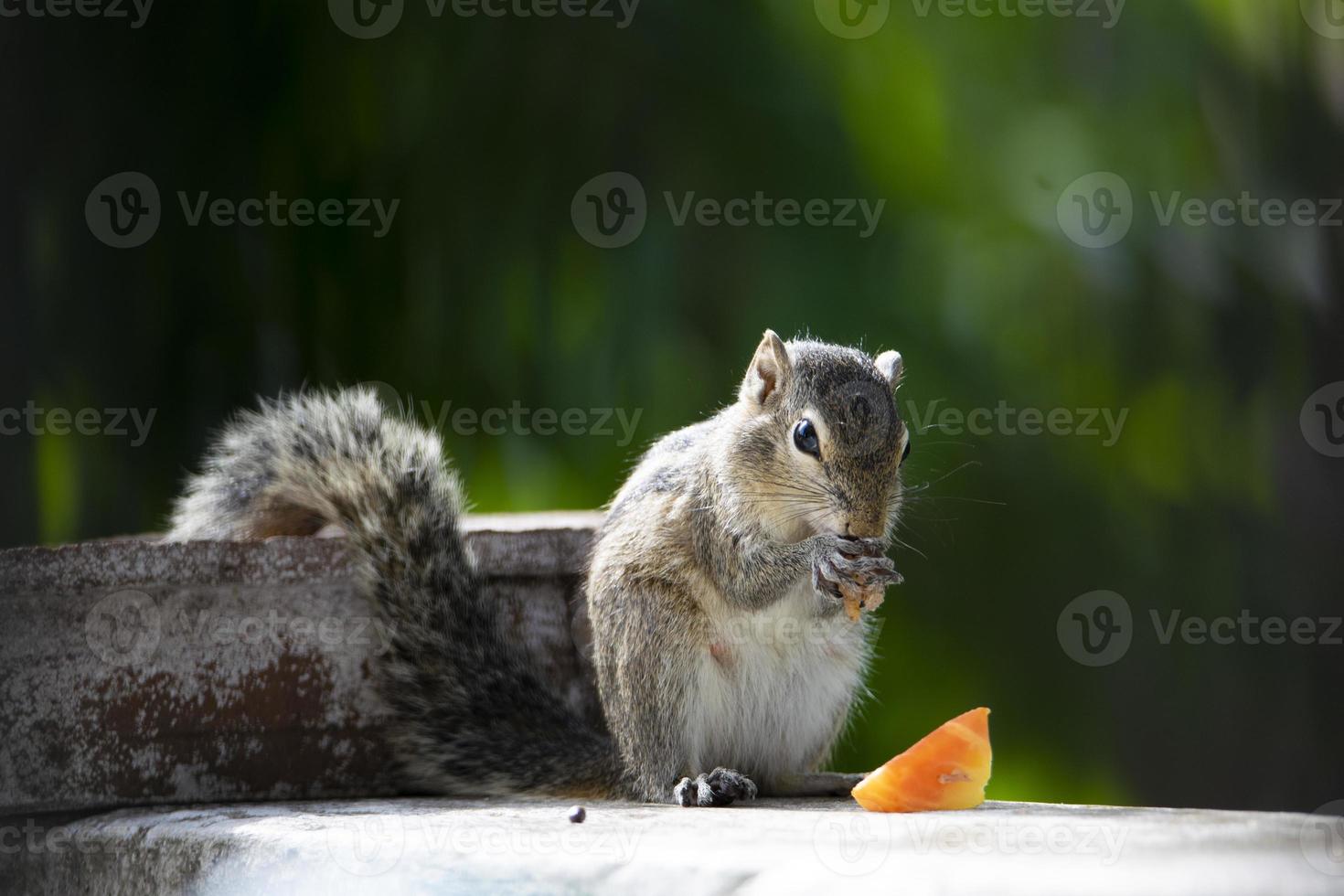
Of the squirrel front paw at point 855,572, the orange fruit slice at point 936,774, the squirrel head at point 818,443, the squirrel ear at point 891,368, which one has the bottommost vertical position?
the orange fruit slice at point 936,774

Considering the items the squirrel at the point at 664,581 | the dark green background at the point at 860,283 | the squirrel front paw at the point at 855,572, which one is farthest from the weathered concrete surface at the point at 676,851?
the dark green background at the point at 860,283

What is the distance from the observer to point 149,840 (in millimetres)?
2006

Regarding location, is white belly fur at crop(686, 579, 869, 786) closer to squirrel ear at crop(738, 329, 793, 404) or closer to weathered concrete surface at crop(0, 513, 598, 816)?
squirrel ear at crop(738, 329, 793, 404)

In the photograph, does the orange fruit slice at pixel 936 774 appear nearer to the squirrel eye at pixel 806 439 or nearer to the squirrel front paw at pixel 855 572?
the squirrel front paw at pixel 855 572

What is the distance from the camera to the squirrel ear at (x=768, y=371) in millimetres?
2213

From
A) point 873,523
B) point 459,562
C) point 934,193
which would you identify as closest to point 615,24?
point 934,193

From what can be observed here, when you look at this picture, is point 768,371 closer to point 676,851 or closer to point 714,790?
point 714,790

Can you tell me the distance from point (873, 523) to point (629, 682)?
0.47 m

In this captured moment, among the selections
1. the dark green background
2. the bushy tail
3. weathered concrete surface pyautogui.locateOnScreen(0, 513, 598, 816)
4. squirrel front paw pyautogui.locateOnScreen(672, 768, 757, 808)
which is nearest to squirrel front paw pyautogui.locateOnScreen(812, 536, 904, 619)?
squirrel front paw pyautogui.locateOnScreen(672, 768, 757, 808)

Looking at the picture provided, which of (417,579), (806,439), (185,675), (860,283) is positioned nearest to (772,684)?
(806,439)

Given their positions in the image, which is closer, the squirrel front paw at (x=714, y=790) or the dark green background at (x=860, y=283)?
the squirrel front paw at (x=714, y=790)

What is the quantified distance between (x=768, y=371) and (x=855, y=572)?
0.42m

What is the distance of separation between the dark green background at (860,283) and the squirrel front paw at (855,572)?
A: 6.68ft

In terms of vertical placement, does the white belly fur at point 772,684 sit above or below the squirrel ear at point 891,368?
below
